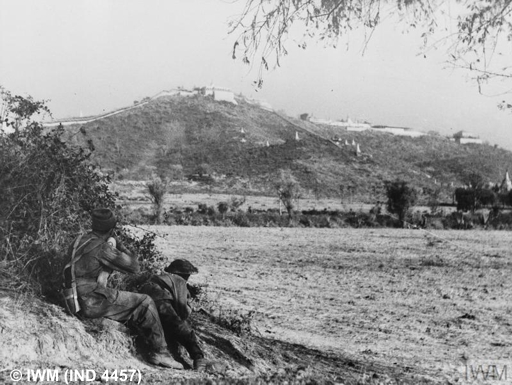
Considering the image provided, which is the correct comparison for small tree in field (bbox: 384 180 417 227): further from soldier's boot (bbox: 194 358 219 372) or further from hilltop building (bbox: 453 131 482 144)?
hilltop building (bbox: 453 131 482 144)

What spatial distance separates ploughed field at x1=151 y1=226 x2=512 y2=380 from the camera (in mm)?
8258

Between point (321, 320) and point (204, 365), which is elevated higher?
point (204, 365)

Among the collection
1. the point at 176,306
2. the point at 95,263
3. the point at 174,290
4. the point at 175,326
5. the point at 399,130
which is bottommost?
the point at 175,326

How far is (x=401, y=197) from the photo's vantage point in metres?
34.5

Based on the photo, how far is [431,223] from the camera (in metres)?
34.6

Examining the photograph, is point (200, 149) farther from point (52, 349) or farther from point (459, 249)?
point (52, 349)

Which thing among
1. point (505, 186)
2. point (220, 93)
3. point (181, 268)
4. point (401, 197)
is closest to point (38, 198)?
point (181, 268)

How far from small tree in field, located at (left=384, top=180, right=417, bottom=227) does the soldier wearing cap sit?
3010 cm

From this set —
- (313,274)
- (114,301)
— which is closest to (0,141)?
(114,301)

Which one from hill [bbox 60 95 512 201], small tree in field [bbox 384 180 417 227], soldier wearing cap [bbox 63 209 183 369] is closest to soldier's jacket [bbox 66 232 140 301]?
soldier wearing cap [bbox 63 209 183 369]

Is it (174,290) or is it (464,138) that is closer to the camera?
(174,290)

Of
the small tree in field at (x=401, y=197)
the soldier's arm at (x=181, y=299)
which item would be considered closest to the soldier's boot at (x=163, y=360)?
the soldier's arm at (x=181, y=299)

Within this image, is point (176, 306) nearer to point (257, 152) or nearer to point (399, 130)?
point (257, 152)

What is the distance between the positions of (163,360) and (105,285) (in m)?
0.91
